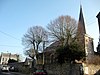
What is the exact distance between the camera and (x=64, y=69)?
27.4 m

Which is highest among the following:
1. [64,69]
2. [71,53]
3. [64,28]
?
[64,28]

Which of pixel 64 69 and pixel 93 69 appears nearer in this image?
pixel 93 69

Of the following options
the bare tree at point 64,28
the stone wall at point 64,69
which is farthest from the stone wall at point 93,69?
the bare tree at point 64,28

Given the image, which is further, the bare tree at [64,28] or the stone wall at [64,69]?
the bare tree at [64,28]

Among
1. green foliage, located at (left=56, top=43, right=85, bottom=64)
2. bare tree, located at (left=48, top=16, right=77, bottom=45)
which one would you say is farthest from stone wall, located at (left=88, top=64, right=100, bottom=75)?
bare tree, located at (left=48, top=16, right=77, bottom=45)

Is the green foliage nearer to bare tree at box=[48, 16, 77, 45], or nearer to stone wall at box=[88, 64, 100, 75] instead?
stone wall at box=[88, 64, 100, 75]

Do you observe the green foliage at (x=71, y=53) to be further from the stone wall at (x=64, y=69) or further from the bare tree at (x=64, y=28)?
the bare tree at (x=64, y=28)

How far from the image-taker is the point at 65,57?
2691 cm

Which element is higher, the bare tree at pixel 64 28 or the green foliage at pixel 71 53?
the bare tree at pixel 64 28

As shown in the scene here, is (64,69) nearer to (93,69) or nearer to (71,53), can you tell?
(71,53)

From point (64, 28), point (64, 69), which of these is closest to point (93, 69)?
point (64, 69)

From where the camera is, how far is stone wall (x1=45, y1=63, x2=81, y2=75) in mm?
24991

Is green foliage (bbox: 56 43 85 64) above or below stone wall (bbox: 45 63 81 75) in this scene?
above

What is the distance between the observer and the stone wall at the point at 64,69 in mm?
24991
